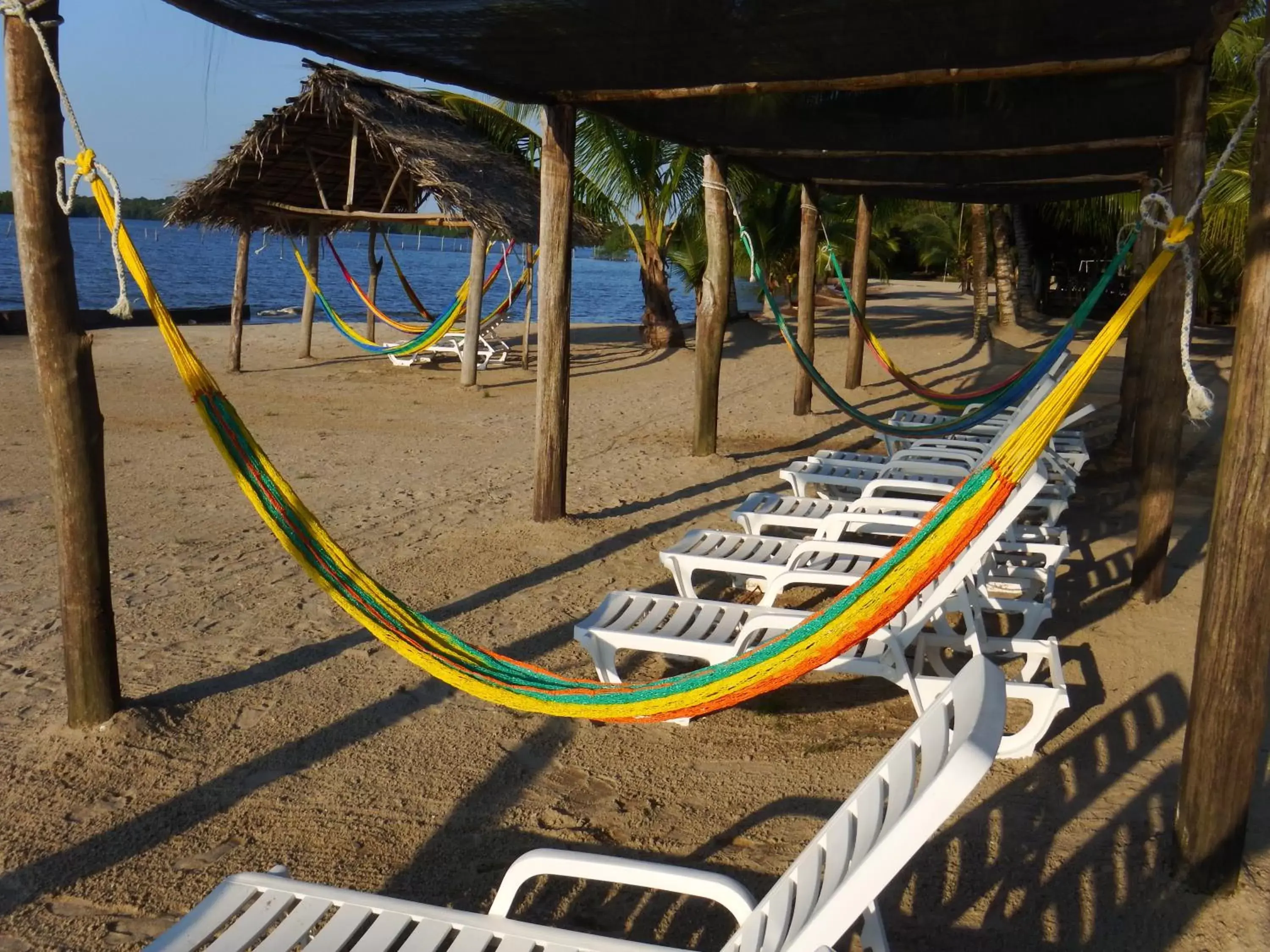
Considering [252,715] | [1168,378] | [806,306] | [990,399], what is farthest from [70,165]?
[806,306]

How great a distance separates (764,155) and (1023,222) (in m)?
10.9

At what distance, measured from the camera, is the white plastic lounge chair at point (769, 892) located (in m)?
1.37

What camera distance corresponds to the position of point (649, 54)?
A: 4219 mm

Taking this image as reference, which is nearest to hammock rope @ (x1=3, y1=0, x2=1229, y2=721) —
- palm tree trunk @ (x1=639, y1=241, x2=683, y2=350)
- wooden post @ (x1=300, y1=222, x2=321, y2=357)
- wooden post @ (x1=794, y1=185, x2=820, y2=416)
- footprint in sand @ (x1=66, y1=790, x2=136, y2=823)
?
footprint in sand @ (x1=66, y1=790, x2=136, y2=823)

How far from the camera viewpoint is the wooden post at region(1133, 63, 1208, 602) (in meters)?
4.09

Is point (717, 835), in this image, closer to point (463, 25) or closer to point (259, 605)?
point (259, 605)

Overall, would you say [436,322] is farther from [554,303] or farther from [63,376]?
[63,376]

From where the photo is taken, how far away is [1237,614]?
2.27m

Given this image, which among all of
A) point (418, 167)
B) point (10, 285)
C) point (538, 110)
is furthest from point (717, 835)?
point (10, 285)

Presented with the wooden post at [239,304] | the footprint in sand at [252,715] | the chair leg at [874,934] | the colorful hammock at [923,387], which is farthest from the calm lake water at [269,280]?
the chair leg at [874,934]

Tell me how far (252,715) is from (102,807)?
57cm

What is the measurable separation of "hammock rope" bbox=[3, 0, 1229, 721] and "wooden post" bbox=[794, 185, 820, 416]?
5.44 metres

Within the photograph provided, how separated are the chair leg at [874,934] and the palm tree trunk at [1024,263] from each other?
1464 centimetres

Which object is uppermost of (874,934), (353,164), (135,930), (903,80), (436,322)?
(353,164)
